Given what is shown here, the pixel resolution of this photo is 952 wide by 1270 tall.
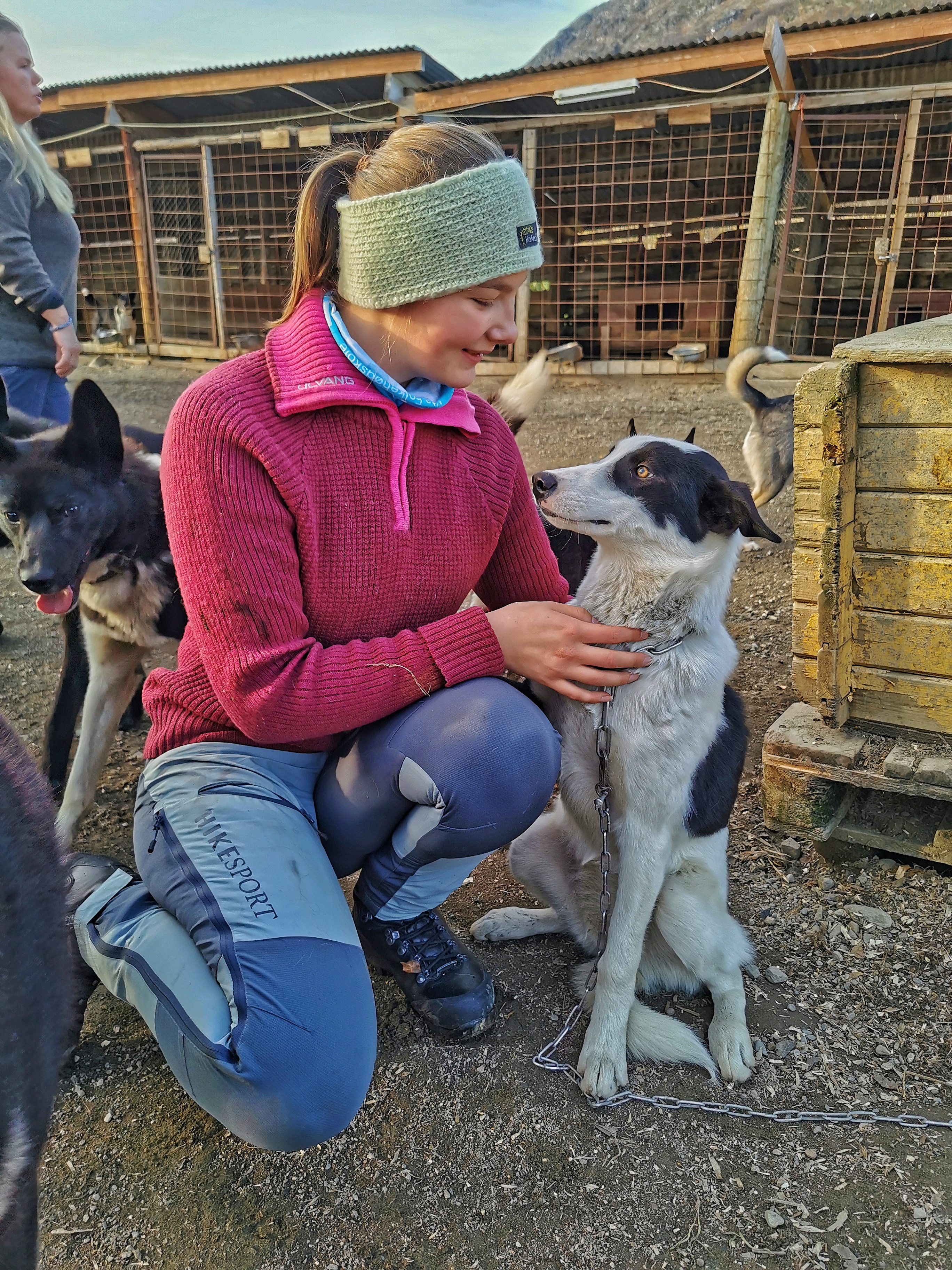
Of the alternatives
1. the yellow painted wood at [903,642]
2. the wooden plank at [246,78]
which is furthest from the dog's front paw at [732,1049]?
the wooden plank at [246,78]

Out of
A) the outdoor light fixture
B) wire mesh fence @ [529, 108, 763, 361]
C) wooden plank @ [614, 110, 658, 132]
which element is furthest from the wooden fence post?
wooden plank @ [614, 110, 658, 132]

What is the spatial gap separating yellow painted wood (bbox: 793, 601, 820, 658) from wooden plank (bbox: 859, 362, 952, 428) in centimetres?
46

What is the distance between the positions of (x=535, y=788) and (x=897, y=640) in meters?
1.11

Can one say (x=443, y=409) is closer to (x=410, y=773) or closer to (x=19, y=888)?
(x=410, y=773)

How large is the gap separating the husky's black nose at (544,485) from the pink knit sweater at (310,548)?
0.41 ft

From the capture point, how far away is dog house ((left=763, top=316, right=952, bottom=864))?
203 cm

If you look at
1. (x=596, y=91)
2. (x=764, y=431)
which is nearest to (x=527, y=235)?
(x=764, y=431)

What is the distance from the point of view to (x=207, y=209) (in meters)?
9.70

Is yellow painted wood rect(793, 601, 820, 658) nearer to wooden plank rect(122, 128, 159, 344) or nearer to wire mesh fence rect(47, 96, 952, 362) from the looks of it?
wire mesh fence rect(47, 96, 952, 362)

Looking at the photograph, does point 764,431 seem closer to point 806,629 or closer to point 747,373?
point 747,373

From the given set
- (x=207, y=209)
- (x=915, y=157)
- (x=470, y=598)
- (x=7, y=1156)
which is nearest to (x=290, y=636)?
(x=7, y=1156)

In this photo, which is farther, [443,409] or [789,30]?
[789,30]

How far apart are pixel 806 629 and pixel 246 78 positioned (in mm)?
8795

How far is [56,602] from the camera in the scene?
2.42m
